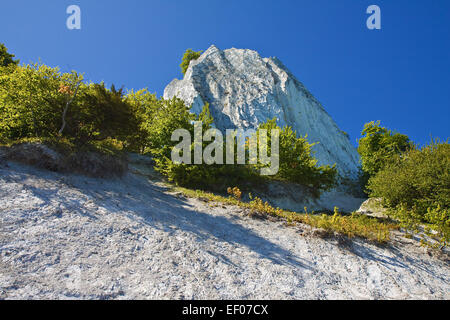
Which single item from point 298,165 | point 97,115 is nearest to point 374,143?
point 298,165

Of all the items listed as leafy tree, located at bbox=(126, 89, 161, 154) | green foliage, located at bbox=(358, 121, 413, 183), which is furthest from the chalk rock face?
leafy tree, located at bbox=(126, 89, 161, 154)

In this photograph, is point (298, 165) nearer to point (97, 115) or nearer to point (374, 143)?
point (97, 115)

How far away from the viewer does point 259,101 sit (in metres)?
39.7

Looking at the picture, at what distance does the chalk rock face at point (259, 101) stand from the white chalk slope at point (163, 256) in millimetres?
30906

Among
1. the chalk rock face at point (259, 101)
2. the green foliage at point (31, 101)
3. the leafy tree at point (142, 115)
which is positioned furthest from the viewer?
the chalk rock face at point (259, 101)

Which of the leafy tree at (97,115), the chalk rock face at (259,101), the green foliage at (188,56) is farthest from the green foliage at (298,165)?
the green foliage at (188,56)

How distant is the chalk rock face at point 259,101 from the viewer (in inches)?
1528

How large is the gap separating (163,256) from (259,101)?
1488 inches

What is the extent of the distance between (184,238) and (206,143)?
9.33 m

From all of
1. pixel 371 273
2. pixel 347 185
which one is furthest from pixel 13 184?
pixel 347 185

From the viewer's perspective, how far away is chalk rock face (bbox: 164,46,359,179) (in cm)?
3881

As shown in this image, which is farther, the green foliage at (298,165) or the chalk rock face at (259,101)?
the chalk rock face at (259,101)

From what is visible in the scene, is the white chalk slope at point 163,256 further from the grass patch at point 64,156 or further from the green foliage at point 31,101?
the green foliage at point 31,101
